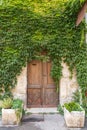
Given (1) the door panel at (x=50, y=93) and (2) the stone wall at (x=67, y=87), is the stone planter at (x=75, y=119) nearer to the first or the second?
(2) the stone wall at (x=67, y=87)

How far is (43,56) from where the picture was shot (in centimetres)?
749

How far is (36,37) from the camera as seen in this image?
7391mm

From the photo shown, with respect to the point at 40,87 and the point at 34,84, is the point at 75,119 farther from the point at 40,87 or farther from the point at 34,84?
the point at 34,84

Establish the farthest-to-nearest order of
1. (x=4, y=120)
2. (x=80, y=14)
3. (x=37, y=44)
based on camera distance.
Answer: (x=37, y=44) → (x=80, y=14) → (x=4, y=120)

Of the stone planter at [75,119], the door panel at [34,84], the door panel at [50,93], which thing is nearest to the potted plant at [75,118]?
the stone planter at [75,119]

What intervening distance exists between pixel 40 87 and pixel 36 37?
170cm

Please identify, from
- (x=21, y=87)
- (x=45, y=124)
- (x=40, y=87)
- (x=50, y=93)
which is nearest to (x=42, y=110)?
(x=50, y=93)

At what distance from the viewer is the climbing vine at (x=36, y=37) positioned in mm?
7352

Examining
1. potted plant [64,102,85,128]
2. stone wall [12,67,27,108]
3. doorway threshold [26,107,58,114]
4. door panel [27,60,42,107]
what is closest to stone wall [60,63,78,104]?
doorway threshold [26,107,58,114]

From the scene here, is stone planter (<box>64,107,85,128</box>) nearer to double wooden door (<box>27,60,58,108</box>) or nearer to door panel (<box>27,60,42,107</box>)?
double wooden door (<box>27,60,58,108</box>)

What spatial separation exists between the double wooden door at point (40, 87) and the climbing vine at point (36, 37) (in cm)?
36

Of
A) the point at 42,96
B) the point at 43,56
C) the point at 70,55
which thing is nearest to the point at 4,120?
the point at 42,96

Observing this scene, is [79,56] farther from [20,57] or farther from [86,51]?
[20,57]

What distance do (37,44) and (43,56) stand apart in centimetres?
46
